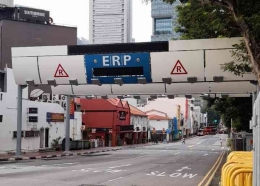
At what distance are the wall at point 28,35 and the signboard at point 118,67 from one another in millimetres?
33082

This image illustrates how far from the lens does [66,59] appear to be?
2870 centimetres

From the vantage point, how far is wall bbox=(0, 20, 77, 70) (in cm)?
5894

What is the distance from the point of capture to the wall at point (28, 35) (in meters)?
58.9

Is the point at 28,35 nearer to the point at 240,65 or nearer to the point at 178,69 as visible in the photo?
the point at 178,69

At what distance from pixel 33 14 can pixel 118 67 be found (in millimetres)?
42746

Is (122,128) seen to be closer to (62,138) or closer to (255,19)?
(62,138)

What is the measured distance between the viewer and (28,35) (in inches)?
2404

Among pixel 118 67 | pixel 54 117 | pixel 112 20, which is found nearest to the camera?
pixel 118 67

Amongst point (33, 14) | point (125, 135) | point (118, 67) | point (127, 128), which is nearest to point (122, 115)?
point (127, 128)

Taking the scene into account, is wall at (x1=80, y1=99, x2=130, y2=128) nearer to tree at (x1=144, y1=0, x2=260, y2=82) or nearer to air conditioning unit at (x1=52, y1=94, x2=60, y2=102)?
air conditioning unit at (x1=52, y1=94, x2=60, y2=102)

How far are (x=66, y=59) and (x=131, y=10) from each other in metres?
147

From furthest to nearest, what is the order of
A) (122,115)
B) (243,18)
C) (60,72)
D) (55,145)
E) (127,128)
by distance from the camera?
(127,128) < (122,115) < (55,145) < (60,72) < (243,18)

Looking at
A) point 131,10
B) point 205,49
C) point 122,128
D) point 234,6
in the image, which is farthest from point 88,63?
point 131,10

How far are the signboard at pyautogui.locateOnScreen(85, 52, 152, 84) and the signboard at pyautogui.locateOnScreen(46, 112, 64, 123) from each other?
13386 mm
